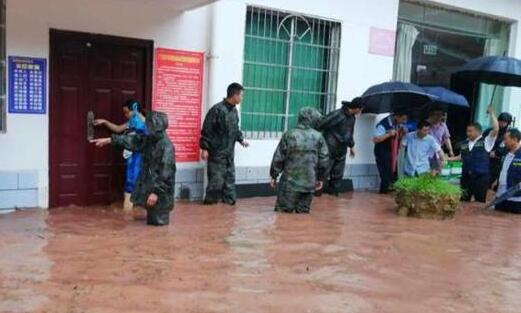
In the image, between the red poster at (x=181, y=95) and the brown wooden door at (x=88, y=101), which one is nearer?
the brown wooden door at (x=88, y=101)

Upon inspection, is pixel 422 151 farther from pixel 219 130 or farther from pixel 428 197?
pixel 219 130

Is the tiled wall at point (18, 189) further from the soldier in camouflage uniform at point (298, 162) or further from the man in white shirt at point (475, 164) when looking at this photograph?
the man in white shirt at point (475, 164)

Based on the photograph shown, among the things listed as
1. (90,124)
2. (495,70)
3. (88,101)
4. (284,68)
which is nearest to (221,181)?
(90,124)

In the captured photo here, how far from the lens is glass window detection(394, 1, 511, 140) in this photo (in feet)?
36.0

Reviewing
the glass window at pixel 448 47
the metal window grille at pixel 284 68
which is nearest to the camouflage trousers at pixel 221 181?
the metal window grille at pixel 284 68

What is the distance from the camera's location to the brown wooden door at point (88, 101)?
724 cm

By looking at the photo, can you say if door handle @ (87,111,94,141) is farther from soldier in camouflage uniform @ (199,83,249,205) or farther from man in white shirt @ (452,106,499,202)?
man in white shirt @ (452,106,499,202)

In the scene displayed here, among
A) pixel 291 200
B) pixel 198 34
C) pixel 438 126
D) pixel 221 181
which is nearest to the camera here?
pixel 291 200

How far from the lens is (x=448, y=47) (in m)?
12.2

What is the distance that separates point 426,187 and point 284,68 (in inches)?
113

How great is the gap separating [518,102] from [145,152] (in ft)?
31.7

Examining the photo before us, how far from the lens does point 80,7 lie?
283 inches

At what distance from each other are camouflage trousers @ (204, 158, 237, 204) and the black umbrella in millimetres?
4798

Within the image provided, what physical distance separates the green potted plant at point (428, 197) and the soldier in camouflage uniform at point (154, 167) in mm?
3267
